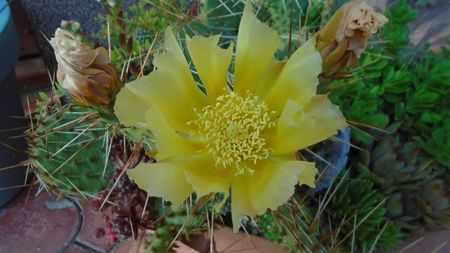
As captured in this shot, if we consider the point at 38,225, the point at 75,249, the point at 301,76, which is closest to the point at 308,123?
the point at 301,76

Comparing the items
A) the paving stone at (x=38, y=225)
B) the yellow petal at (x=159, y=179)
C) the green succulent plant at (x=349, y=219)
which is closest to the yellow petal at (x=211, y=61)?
the yellow petal at (x=159, y=179)

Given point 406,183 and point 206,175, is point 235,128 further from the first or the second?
point 406,183

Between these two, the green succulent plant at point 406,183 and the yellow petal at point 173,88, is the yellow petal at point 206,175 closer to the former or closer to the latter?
the yellow petal at point 173,88

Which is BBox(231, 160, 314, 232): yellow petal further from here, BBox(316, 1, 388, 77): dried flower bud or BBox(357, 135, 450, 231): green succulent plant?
BBox(357, 135, 450, 231): green succulent plant

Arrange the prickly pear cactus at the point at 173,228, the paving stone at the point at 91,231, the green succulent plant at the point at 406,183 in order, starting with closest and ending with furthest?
the prickly pear cactus at the point at 173,228 → the green succulent plant at the point at 406,183 → the paving stone at the point at 91,231

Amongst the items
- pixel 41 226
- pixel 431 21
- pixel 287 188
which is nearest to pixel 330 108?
pixel 287 188
